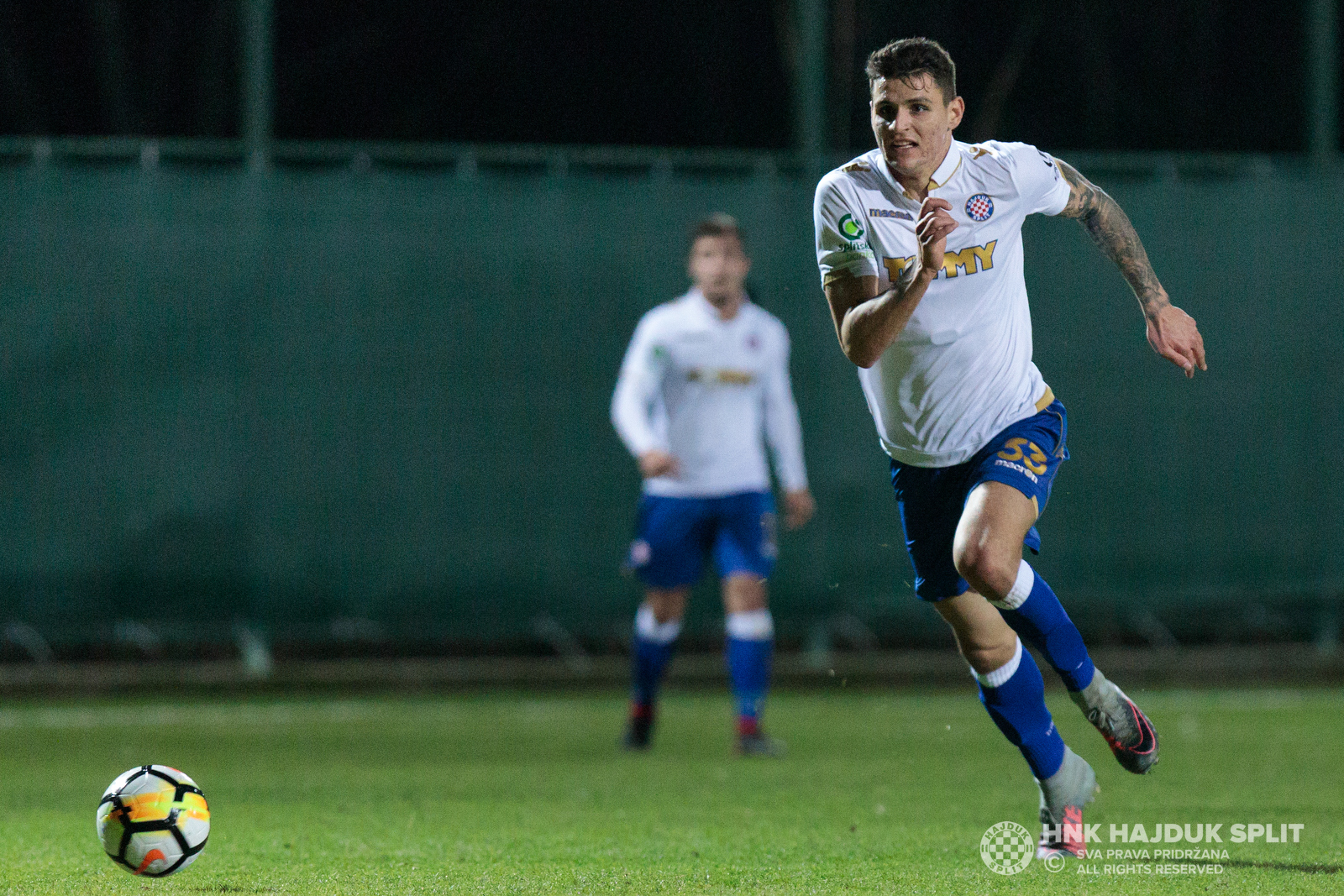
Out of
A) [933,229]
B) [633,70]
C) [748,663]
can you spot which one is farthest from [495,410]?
[933,229]

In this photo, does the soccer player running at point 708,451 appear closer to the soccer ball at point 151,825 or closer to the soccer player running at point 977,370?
the soccer player running at point 977,370

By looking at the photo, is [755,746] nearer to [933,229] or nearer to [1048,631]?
[1048,631]

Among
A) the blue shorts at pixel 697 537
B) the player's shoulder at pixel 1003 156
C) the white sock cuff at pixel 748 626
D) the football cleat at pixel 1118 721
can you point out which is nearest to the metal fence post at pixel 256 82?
the blue shorts at pixel 697 537

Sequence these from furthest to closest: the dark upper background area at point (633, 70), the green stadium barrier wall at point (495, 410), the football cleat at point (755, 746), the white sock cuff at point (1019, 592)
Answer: the dark upper background area at point (633, 70) → the green stadium barrier wall at point (495, 410) → the football cleat at point (755, 746) → the white sock cuff at point (1019, 592)

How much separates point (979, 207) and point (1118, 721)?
155 cm

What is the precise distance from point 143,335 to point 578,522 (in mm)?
2838

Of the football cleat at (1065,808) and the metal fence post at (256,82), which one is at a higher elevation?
the metal fence post at (256,82)

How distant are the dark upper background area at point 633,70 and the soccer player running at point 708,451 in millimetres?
2746

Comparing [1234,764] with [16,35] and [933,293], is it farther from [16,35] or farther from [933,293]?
[16,35]

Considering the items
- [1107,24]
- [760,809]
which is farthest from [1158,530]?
[760,809]

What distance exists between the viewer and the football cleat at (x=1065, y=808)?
18.5 feet

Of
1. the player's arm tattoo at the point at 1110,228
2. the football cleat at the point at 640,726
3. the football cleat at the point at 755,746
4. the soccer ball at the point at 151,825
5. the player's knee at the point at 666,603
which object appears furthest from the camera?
the player's knee at the point at 666,603

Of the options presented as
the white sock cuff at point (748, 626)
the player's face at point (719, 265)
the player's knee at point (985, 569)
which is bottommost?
the white sock cuff at point (748, 626)

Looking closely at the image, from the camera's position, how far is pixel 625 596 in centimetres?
1189
